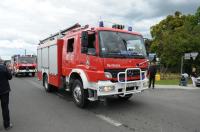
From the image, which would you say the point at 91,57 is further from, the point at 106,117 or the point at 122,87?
the point at 106,117

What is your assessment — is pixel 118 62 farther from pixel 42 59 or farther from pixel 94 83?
pixel 42 59

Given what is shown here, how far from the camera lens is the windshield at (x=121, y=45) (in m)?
9.37

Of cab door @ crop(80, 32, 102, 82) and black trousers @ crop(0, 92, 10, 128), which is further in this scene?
cab door @ crop(80, 32, 102, 82)

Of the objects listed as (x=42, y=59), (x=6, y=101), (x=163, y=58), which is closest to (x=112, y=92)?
(x=6, y=101)

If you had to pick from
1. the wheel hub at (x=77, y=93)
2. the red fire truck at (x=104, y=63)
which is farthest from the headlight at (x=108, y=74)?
the wheel hub at (x=77, y=93)

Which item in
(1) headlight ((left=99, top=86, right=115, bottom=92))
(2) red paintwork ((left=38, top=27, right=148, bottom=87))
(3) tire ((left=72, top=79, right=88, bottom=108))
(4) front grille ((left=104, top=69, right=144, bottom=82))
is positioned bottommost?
(3) tire ((left=72, top=79, right=88, bottom=108))

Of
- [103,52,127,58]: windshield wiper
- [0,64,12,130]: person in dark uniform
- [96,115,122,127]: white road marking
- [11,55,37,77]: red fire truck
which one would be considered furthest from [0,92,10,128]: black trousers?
[11,55,37,77]: red fire truck

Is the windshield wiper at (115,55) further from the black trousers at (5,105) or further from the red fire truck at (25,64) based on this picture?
the red fire truck at (25,64)

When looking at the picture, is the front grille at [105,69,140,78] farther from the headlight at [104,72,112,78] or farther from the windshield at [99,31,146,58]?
the windshield at [99,31,146,58]

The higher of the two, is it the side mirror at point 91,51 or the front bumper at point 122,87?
the side mirror at point 91,51

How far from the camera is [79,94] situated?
33.6ft

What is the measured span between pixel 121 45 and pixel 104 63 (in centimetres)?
106

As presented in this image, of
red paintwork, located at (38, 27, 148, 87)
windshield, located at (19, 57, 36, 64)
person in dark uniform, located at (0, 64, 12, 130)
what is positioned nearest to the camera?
person in dark uniform, located at (0, 64, 12, 130)

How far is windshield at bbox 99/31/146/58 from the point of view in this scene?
937 cm
